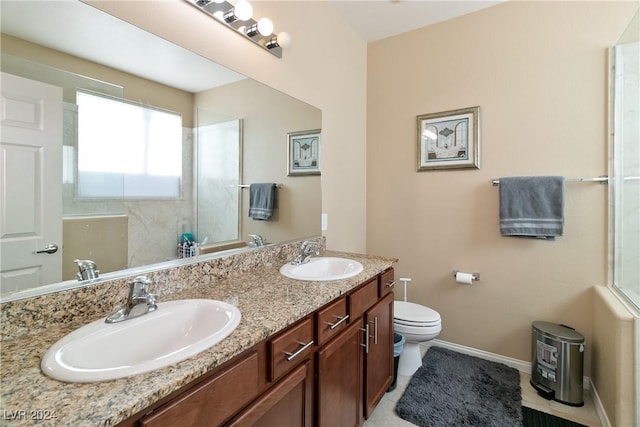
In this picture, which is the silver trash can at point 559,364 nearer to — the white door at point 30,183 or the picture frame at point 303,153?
the picture frame at point 303,153

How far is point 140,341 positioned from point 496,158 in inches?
94.4

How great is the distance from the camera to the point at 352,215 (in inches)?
99.3

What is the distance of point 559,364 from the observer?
1.81 meters

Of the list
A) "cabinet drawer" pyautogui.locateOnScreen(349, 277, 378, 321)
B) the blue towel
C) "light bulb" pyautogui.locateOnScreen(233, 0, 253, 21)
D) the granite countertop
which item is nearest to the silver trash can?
the blue towel

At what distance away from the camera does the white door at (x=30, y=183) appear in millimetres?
792

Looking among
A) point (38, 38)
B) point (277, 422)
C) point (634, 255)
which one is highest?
point (38, 38)

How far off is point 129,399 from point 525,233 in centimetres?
229

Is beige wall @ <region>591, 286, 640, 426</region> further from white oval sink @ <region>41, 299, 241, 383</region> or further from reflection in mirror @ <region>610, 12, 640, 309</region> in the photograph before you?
white oval sink @ <region>41, 299, 241, 383</region>

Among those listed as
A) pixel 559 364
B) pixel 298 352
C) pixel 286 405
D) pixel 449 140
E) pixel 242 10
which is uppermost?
pixel 242 10

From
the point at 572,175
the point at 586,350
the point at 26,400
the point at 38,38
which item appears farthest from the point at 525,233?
the point at 38,38

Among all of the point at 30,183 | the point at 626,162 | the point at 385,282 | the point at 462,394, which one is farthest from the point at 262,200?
the point at 626,162

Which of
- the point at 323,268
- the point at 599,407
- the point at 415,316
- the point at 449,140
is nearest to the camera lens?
the point at 599,407

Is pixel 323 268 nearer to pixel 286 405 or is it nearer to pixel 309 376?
pixel 309 376

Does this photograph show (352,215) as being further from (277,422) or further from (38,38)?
(38,38)
